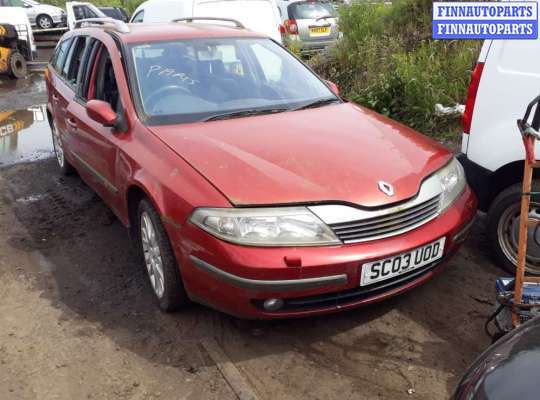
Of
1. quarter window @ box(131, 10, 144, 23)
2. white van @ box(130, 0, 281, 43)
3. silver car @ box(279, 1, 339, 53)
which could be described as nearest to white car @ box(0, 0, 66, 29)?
silver car @ box(279, 1, 339, 53)

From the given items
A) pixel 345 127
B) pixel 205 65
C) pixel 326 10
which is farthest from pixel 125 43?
pixel 326 10

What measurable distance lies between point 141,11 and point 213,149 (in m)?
7.40

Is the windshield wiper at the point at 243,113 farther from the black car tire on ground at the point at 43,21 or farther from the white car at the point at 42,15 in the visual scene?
the black car tire on ground at the point at 43,21

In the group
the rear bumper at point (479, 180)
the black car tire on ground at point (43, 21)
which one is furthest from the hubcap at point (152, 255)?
the black car tire on ground at point (43, 21)

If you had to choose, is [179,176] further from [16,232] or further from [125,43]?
[16,232]

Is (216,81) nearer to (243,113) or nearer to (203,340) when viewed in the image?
(243,113)

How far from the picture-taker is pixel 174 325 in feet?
10.7

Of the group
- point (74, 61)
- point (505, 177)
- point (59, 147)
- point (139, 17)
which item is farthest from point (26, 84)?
point (505, 177)

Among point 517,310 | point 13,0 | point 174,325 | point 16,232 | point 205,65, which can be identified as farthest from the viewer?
point 13,0

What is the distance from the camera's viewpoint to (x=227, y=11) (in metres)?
8.64

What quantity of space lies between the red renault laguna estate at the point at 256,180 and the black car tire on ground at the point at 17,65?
1015 centimetres

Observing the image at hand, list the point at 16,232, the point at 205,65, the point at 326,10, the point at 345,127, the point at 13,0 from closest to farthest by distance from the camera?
the point at 345,127 → the point at 205,65 → the point at 16,232 → the point at 326,10 → the point at 13,0

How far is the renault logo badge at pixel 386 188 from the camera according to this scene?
9.53ft

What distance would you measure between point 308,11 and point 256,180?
10478 millimetres
